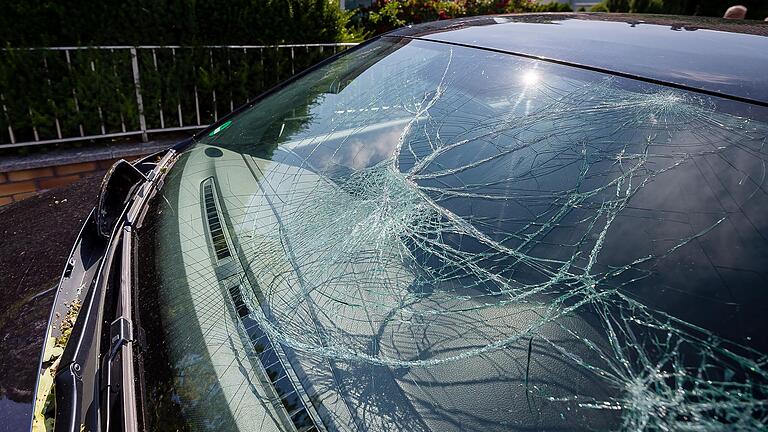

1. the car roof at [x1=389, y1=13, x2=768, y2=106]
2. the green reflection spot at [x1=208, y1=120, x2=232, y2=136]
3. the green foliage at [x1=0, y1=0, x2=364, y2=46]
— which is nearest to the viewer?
the car roof at [x1=389, y1=13, x2=768, y2=106]

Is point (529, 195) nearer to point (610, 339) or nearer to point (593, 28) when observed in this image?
point (610, 339)

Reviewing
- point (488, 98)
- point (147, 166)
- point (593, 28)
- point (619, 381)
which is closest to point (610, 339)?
point (619, 381)

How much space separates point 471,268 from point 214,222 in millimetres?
765

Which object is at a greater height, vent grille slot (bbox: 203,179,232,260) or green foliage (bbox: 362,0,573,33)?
green foliage (bbox: 362,0,573,33)

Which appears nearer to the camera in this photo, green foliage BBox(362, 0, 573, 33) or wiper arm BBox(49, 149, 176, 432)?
wiper arm BBox(49, 149, 176, 432)

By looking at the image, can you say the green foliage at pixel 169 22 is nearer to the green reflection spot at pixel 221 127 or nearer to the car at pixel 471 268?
the green reflection spot at pixel 221 127

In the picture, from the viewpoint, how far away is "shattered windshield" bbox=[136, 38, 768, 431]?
0.83m

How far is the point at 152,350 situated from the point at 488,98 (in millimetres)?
1150

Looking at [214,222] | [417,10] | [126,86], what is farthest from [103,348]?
[417,10]

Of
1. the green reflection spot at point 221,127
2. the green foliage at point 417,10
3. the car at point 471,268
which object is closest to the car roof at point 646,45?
the car at point 471,268

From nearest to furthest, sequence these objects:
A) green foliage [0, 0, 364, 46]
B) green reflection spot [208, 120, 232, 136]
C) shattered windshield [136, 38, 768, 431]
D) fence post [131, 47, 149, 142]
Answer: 1. shattered windshield [136, 38, 768, 431]
2. green reflection spot [208, 120, 232, 136]
3. green foliage [0, 0, 364, 46]
4. fence post [131, 47, 149, 142]

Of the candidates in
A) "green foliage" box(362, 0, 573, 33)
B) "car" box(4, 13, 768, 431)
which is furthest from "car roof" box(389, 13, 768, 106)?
"green foliage" box(362, 0, 573, 33)

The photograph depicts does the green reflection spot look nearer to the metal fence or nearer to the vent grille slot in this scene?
the vent grille slot

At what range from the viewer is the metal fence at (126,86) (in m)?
3.83
